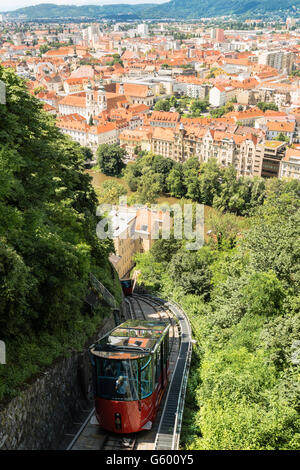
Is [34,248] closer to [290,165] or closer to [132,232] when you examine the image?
[132,232]

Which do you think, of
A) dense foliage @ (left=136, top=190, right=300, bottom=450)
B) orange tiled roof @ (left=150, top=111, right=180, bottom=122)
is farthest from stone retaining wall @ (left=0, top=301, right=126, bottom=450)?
orange tiled roof @ (left=150, top=111, right=180, bottom=122)

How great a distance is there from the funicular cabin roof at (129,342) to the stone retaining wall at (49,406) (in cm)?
152

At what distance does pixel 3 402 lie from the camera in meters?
9.36

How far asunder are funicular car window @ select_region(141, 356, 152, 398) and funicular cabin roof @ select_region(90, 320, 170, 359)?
182 millimetres

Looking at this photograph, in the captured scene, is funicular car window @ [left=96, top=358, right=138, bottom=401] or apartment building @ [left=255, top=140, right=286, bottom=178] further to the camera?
apartment building @ [left=255, top=140, right=286, bottom=178]

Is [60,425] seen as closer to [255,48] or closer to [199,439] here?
[199,439]

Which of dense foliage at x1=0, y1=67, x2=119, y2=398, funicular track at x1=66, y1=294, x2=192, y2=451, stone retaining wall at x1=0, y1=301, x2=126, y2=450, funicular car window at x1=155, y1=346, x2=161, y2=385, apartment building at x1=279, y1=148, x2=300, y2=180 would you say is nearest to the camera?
stone retaining wall at x1=0, y1=301, x2=126, y2=450

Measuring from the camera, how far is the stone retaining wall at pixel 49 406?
9444mm

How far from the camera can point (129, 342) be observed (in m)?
11.2

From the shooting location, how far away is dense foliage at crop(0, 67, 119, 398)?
33.7 ft

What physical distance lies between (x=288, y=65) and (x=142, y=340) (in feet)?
519

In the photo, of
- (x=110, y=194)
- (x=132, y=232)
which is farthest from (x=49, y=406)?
(x=110, y=194)

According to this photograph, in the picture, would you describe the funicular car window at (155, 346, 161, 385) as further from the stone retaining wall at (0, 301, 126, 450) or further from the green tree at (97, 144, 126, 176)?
the green tree at (97, 144, 126, 176)

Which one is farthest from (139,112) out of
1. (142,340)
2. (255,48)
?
(255,48)
